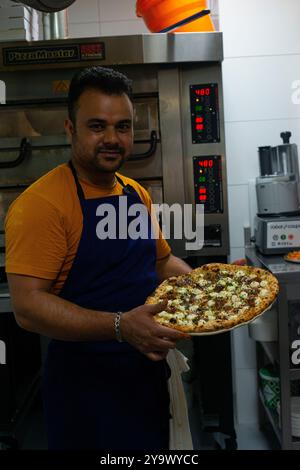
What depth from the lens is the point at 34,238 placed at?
1.25 metres

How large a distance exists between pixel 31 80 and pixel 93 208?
1022mm

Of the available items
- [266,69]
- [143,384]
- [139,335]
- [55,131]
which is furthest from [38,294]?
[266,69]

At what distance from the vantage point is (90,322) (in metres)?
1.23

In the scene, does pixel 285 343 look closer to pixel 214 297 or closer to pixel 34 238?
pixel 214 297

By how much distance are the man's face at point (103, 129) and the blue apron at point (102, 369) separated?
3.7 inches

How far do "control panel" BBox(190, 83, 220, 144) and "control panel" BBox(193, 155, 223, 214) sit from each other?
0.28 feet

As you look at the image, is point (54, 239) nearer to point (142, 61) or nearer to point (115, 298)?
point (115, 298)

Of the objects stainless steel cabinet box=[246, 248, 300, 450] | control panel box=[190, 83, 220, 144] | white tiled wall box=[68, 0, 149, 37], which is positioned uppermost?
white tiled wall box=[68, 0, 149, 37]

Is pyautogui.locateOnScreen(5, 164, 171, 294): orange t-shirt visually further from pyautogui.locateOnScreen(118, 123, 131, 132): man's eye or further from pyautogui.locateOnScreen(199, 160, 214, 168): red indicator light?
pyautogui.locateOnScreen(199, 160, 214, 168): red indicator light

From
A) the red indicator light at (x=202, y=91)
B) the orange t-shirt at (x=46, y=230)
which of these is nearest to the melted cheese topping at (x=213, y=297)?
the orange t-shirt at (x=46, y=230)

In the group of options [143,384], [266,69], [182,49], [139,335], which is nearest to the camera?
[139,335]

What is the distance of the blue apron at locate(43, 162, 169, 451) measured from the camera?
136 cm

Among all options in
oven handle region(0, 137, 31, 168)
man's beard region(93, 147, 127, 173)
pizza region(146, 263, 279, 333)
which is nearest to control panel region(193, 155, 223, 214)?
pizza region(146, 263, 279, 333)

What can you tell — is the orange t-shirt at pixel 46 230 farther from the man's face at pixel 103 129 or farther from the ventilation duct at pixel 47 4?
the ventilation duct at pixel 47 4
